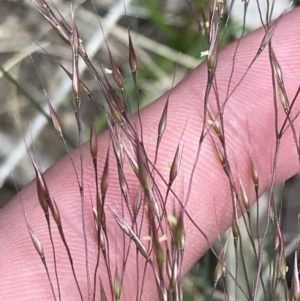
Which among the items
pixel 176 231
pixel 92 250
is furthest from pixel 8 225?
pixel 176 231

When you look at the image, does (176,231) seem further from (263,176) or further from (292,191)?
(292,191)

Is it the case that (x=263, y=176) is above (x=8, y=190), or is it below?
below

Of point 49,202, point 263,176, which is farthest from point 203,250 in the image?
point 49,202

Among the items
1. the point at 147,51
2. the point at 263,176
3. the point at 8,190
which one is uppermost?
the point at 147,51

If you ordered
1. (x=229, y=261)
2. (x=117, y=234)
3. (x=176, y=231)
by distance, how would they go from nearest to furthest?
(x=176, y=231) < (x=117, y=234) < (x=229, y=261)

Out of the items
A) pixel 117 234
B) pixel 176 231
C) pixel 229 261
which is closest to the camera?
pixel 176 231

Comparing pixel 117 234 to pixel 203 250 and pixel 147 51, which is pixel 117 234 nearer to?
pixel 203 250

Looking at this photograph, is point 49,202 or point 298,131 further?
point 298,131
